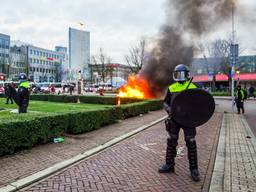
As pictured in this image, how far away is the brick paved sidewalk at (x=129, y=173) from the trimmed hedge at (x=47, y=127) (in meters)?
1.64

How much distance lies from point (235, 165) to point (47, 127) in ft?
15.1

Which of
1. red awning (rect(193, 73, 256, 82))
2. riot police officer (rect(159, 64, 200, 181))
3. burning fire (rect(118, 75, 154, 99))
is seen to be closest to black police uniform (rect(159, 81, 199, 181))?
riot police officer (rect(159, 64, 200, 181))

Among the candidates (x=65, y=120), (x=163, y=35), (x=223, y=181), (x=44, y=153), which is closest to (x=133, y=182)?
(x=223, y=181)

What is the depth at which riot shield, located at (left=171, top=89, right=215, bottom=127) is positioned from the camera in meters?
4.89

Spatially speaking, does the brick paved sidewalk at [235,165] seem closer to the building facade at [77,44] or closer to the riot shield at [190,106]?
the riot shield at [190,106]

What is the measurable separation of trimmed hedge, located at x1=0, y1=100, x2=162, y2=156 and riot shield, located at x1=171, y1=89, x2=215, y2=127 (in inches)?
142

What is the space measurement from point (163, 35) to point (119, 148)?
17755 mm

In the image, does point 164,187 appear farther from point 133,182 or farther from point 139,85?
point 139,85

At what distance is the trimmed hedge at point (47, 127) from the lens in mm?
6254

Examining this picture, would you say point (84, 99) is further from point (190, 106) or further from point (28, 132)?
point (190, 106)

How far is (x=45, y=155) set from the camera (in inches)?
253

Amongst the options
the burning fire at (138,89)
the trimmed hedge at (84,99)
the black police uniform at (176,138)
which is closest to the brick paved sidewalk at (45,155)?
the black police uniform at (176,138)

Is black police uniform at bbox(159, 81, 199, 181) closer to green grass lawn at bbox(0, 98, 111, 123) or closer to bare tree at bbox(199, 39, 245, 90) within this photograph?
green grass lawn at bbox(0, 98, 111, 123)

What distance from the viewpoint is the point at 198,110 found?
4969 millimetres
